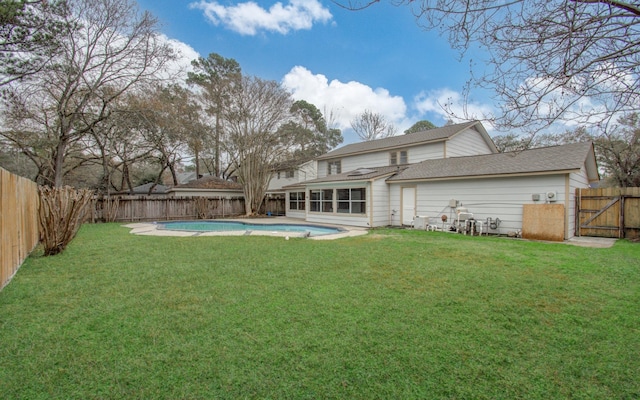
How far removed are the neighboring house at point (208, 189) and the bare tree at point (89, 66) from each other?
7.63 m

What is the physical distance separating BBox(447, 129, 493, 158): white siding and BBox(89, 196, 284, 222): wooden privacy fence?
11.6m

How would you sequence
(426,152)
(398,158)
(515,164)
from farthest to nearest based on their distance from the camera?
(398,158), (426,152), (515,164)

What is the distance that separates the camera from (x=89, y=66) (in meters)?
13.4

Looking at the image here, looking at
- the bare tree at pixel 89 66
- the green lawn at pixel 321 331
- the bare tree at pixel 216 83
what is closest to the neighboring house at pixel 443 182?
the green lawn at pixel 321 331

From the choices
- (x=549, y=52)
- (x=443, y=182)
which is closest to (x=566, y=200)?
(x=443, y=182)

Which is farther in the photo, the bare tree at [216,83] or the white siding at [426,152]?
the bare tree at [216,83]

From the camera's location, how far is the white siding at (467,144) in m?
14.9

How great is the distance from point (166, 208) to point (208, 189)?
16.8ft

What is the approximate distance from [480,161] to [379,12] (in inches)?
393

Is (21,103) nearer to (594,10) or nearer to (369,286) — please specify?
(369,286)

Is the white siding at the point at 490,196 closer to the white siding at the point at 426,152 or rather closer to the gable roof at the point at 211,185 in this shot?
the white siding at the point at 426,152

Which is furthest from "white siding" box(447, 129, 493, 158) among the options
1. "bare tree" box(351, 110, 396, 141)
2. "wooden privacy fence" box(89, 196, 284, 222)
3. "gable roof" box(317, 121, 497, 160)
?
"wooden privacy fence" box(89, 196, 284, 222)

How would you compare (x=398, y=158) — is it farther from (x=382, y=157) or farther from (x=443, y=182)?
(x=443, y=182)

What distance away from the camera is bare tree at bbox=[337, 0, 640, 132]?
8.47ft
